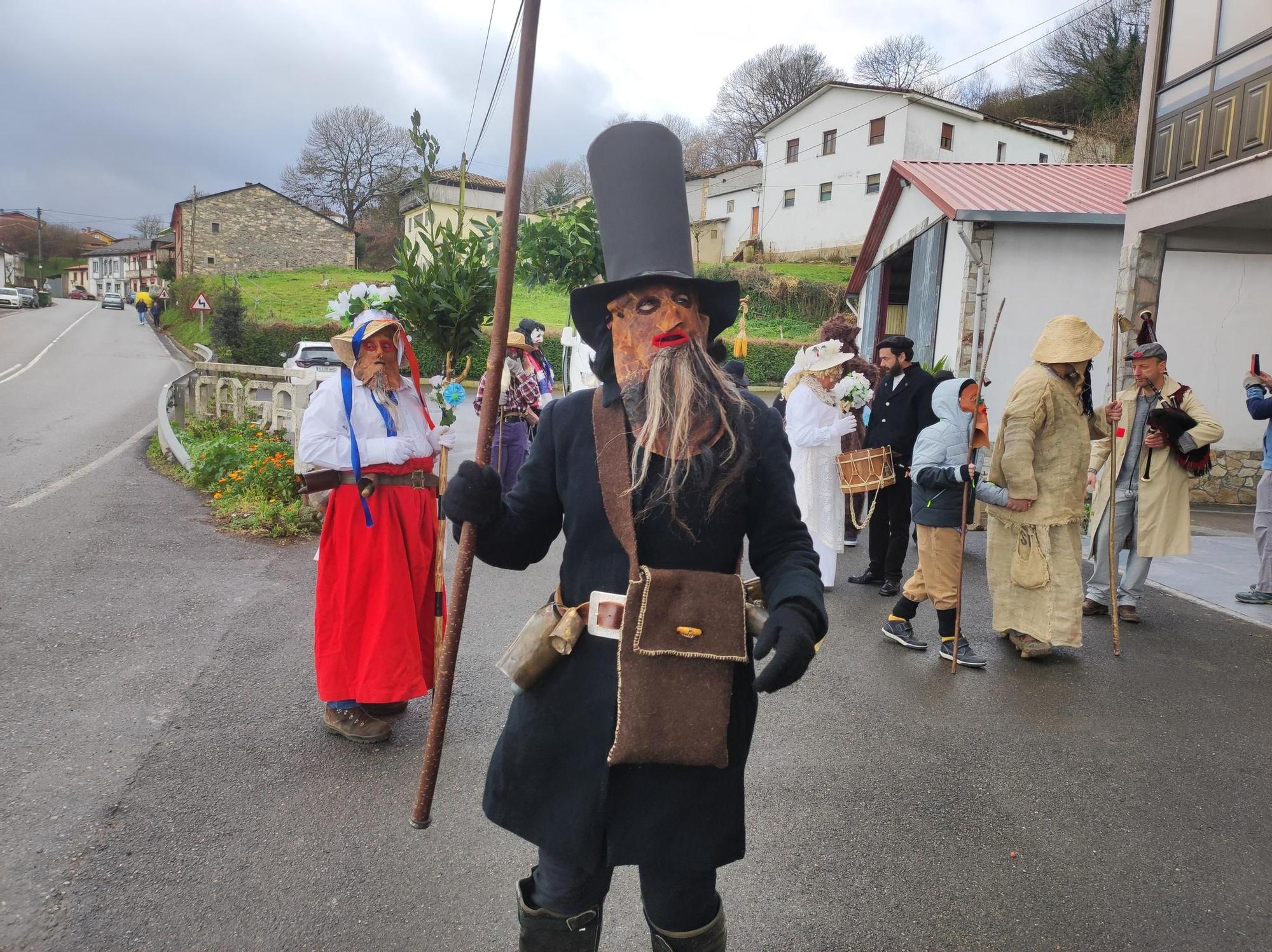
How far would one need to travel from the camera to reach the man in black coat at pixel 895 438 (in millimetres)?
6793

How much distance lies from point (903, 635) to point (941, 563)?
2.07 feet

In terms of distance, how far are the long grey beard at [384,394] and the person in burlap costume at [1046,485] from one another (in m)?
3.53

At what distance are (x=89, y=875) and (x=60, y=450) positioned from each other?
11072 mm

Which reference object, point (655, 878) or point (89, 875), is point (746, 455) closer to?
point (655, 878)

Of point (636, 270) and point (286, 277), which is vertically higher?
point (286, 277)

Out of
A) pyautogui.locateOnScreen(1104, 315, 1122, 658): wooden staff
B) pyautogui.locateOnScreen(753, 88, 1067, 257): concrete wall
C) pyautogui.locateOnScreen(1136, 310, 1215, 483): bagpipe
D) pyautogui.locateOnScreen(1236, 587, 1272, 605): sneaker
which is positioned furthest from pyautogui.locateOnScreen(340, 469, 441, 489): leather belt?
pyautogui.locateOnScreen(753, 88, 1067, 257): concrete wall

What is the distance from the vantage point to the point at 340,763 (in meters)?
3.73

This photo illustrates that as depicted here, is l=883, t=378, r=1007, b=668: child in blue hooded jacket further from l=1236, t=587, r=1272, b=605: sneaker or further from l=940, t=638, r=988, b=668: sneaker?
l=1236, t=587, r=1272, b=605: sneaker

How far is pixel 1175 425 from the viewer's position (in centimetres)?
602

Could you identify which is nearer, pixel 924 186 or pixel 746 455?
pixel 746 455

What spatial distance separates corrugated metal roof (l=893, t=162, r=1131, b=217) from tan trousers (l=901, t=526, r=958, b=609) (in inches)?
313

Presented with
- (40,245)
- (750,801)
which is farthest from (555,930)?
(40,245)

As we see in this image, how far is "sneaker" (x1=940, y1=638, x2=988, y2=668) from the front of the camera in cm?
525

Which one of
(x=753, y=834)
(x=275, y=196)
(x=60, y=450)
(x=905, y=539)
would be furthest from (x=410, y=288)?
(x=275, y=196)
